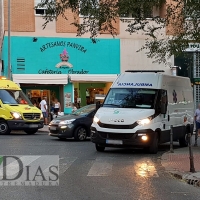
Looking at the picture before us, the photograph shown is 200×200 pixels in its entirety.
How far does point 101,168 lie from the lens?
1188cm

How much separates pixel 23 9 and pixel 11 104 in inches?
390

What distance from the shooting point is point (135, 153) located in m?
15.5

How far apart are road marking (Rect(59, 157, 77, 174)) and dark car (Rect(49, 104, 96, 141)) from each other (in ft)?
16.7

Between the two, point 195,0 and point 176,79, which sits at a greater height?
point 195,0

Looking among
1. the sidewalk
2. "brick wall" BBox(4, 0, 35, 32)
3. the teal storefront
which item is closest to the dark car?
the sidewalk

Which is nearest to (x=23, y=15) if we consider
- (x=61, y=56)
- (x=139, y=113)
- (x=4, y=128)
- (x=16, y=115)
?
(x=61, y=56)

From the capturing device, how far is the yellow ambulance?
21.6 m

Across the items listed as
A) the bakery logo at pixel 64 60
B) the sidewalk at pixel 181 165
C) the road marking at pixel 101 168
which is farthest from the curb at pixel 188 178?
the bakery logo at pixel 64 60

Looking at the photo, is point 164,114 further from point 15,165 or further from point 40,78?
point 40,78

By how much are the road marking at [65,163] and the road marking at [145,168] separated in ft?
5.78

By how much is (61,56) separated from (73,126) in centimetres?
1203

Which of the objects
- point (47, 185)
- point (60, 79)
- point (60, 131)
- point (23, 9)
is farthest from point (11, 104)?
point (47, 185)

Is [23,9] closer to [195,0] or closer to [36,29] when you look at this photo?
[36,29]

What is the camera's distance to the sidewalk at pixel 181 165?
1038 cm
